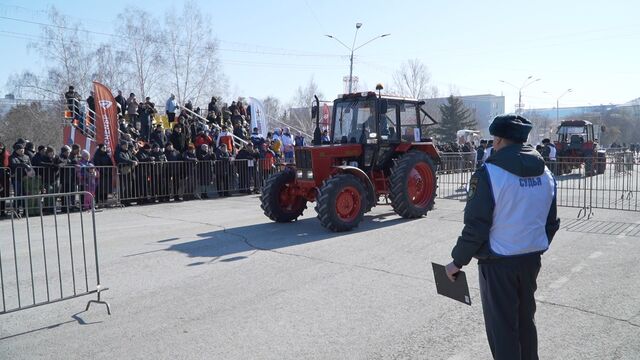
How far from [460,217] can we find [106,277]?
24.3 feet

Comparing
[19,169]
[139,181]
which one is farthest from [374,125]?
[19,169]

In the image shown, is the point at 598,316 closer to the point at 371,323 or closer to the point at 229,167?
the point at 371,323

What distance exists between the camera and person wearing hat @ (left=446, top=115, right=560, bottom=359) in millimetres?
3158

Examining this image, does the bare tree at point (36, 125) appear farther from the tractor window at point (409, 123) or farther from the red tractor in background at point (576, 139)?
the tractor window at point (409, 123)

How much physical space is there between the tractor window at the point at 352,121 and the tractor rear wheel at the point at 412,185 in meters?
1.00

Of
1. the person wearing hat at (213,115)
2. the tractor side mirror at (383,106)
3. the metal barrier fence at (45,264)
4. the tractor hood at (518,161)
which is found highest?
the person wearing hat at (213,115)

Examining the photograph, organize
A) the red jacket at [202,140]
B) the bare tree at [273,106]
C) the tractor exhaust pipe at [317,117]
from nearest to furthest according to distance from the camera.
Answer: the tractor exhaust pipe at [317,117] → the red jacket at [202,140] → the bare tree at [273,106]

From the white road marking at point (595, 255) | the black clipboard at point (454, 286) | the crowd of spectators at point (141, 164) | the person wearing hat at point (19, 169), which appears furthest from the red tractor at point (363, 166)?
the person wearing hat at point (19, 169)

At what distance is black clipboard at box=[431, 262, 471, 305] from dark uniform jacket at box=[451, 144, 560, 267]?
131 mm

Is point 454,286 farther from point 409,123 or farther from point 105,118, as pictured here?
point 105,118

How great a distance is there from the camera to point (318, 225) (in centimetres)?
1016

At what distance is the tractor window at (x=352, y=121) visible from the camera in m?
10.6

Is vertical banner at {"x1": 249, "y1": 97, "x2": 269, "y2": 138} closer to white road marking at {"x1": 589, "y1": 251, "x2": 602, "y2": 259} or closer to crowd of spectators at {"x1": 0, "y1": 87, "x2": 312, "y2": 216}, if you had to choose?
crowd of spectators at {"x1": 0, "y1": 87, "x2": 312, "y2": 216}

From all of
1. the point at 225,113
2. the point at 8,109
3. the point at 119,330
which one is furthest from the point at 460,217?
the point at 8,109
